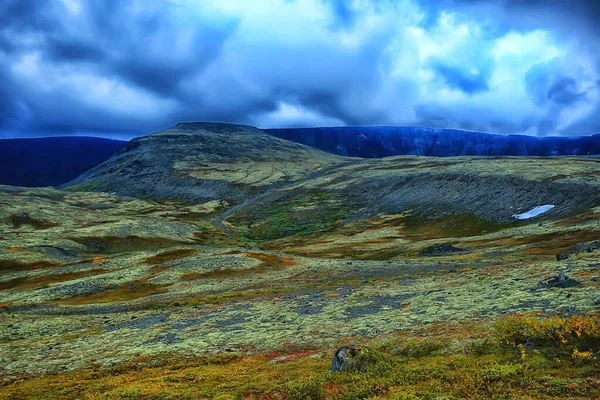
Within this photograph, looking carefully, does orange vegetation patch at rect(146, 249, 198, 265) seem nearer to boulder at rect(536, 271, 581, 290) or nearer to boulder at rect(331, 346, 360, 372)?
boulder at rect(331, 346, 360, 372)

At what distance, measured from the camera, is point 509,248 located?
203 ft

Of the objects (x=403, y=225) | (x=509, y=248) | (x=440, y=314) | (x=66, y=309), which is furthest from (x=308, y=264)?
(x=403, y=225)

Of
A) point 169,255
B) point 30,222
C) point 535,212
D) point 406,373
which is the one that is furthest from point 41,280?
point 535,212

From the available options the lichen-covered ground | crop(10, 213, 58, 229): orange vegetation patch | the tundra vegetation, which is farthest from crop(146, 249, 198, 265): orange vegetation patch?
crop(10, 213, 58, 229): orange vegetation patch

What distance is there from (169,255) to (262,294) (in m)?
46.9

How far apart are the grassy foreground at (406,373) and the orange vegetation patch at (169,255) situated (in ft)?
198

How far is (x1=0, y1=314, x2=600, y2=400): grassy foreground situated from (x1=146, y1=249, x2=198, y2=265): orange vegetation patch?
60.3m

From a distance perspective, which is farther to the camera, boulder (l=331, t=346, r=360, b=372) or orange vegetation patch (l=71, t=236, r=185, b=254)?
orange vegetation patch (l=71, t=236, r=185, b=254)

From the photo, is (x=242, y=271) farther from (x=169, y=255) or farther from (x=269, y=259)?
(x=169, y=255)

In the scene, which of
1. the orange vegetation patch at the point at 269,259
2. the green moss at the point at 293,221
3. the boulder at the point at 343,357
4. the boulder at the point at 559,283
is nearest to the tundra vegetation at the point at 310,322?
the boulder at the point at 559,283

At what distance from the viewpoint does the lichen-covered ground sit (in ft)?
80.3

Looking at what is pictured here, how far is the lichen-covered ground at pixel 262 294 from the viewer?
24469mm

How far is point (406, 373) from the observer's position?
1497cm

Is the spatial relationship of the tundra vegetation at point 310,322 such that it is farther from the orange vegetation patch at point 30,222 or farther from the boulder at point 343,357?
the orange vegetation patch at point 30,222
